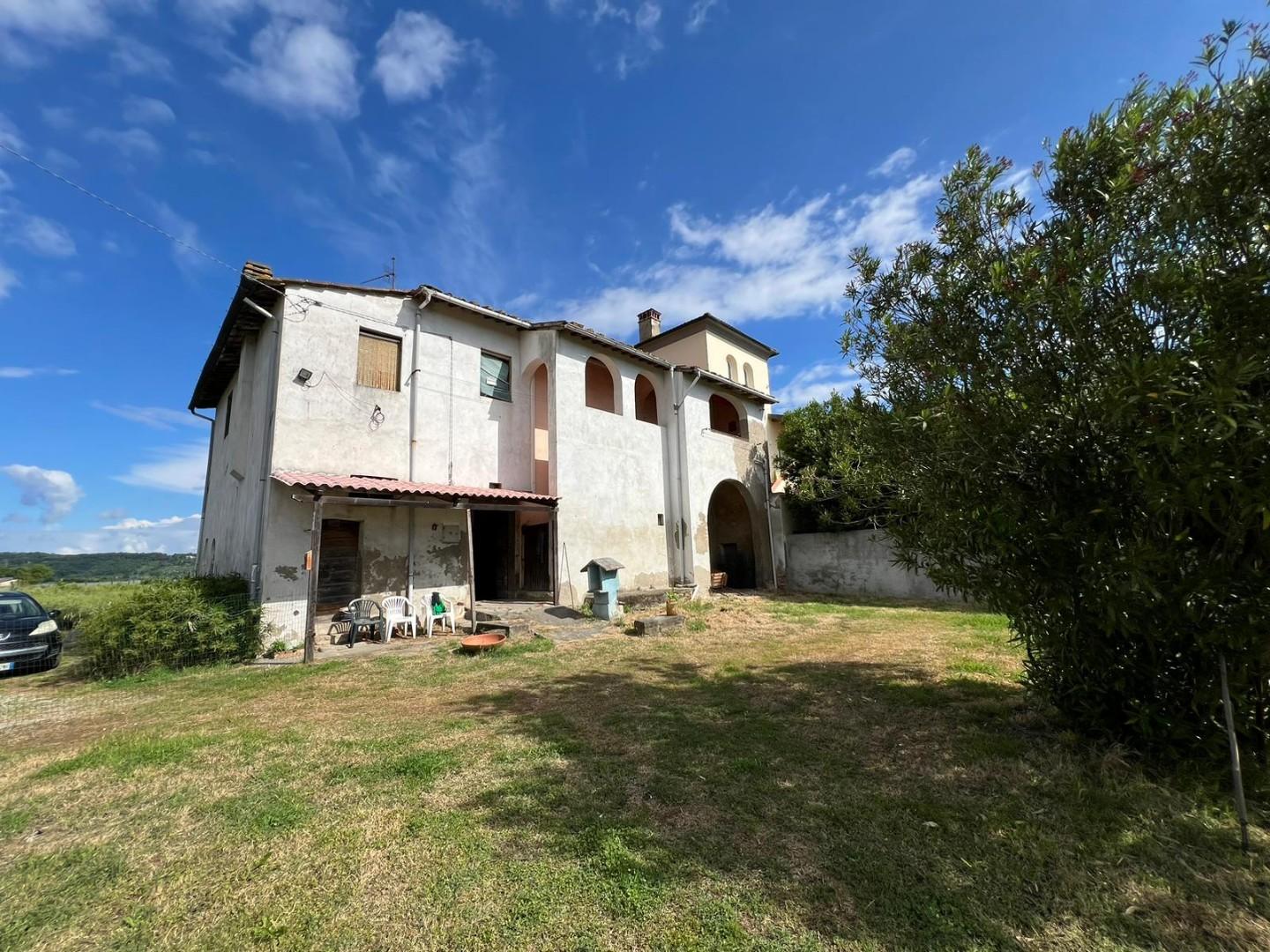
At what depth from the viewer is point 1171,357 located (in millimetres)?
2826

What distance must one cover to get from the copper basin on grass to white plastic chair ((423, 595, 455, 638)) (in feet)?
7.07

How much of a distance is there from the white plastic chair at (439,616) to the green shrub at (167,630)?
112 inches

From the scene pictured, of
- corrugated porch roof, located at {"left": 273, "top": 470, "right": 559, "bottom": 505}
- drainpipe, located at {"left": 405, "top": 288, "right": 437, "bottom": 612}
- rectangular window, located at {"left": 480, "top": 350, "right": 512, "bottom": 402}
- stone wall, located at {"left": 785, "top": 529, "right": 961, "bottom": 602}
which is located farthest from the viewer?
stone wall, located at {"left": 785, "top": 529, "right": 961, "bottom": 602}

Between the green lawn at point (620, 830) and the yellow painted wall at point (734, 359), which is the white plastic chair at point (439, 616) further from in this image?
the yellow painted wall at point (734, 359)

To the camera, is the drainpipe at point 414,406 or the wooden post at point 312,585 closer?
the wooden post at point 312,585

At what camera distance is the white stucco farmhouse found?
415 inches

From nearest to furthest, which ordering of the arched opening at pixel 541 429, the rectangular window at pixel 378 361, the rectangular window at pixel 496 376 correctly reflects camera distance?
1. the rectangular window at pixel 378 361
2. the rectangular window at pixel 496 376
3. the arched opening at pixel 541 429

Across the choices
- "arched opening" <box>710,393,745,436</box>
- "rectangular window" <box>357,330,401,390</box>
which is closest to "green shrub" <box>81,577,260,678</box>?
"rectangular window" <box>357,330,401,390</box>

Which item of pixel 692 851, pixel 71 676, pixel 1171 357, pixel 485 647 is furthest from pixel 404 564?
pixel 1171 357

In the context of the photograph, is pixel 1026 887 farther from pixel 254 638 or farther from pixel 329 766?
pixel 254 638

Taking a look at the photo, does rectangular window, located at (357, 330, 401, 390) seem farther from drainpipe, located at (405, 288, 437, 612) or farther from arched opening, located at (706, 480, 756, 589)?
arched opening, located at (706, 480, 756, 589)

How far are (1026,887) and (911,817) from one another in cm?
70

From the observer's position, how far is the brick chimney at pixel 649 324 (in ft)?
73.6

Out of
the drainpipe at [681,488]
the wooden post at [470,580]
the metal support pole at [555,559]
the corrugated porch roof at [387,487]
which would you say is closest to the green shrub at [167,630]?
the corrugated porch roof at [387,487]
